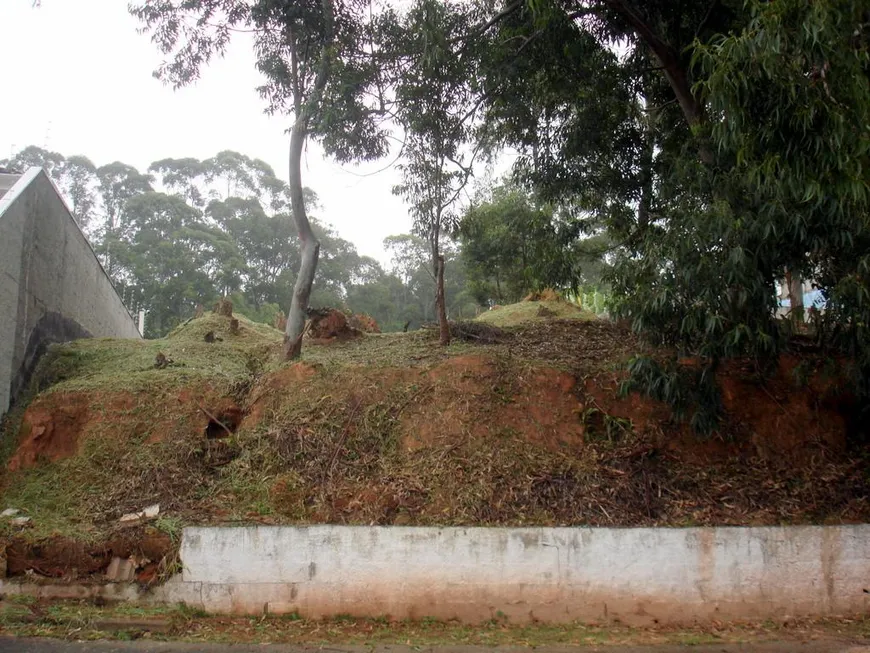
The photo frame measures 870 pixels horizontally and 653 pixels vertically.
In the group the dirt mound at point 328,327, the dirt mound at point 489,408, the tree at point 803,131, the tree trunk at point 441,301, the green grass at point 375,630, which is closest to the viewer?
the tree at point 803,131

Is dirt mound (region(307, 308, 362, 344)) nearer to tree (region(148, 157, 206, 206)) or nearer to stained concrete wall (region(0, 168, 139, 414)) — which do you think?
stained concrete wall (region(0, 168, 139, 414))

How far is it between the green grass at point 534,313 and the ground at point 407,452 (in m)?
3.32

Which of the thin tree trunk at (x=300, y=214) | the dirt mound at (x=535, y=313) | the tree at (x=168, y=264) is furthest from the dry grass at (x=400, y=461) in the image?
the tree at (x=168, y=264)

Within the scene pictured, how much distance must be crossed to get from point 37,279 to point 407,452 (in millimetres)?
6722

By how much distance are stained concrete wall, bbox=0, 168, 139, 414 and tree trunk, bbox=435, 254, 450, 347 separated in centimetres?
597

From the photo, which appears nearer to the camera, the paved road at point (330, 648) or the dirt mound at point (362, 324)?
the paved road at point (330, 648)

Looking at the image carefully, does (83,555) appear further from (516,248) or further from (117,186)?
(117,186)

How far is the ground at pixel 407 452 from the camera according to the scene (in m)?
6.95

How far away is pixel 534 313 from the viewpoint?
43.8 feet

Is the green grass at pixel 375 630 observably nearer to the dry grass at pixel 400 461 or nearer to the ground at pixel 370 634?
the ground at pixel 370 634

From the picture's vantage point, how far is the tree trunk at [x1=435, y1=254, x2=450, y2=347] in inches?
372

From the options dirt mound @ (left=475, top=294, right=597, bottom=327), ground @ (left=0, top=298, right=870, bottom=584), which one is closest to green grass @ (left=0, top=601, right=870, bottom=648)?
ground @ (left=0, top=298, right=870, bottom=584)

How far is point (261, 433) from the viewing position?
320 inches

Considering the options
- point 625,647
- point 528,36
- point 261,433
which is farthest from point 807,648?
point 528,36
